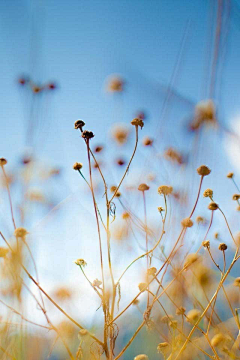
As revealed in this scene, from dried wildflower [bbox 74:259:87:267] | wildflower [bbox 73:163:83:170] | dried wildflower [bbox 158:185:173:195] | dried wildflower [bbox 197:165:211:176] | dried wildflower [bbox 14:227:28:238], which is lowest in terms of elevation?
dried wildflower [bbox 74:259:87:267]

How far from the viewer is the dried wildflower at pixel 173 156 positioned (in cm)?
98

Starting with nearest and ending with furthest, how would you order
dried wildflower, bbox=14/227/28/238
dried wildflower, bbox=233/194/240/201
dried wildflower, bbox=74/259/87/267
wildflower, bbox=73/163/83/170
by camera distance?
dried wildflower, bbox=14/227/28/238, dried wildflower, bbox=74/259/87/267, wildflower, bbox=73/163/83/170, dried wildflower, bbox=233/194/240/201

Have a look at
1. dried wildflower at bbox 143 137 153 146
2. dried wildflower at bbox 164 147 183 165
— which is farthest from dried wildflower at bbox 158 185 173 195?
dried wildflower at bbox 143 137 153 146

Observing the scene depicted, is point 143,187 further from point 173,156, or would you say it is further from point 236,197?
point 236,197

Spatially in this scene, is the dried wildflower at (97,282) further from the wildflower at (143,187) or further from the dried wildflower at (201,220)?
the dried wildflower at (201,220)

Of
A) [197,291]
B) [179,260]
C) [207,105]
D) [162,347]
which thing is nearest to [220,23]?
[207,105]

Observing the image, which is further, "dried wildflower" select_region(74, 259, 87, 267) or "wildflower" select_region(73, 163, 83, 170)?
"wildflower" select_region(73, 163, 83, 170)

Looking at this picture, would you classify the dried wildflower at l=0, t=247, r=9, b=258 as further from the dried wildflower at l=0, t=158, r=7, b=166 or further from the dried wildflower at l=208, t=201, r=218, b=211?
the dried wildflower at l=208, t=201, r=218, b=211

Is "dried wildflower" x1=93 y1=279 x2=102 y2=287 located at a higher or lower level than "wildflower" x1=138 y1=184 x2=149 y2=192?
lower

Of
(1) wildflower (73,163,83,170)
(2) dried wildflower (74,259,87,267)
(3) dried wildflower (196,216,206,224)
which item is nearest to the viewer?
(2) dried wildflower (74,259,87,267)

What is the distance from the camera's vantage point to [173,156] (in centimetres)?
100

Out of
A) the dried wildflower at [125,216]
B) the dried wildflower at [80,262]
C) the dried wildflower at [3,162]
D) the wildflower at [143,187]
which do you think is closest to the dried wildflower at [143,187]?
the wildflower at [143,187]

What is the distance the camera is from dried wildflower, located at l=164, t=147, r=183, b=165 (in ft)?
3.23

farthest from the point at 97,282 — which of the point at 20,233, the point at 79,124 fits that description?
the point at 79,124
